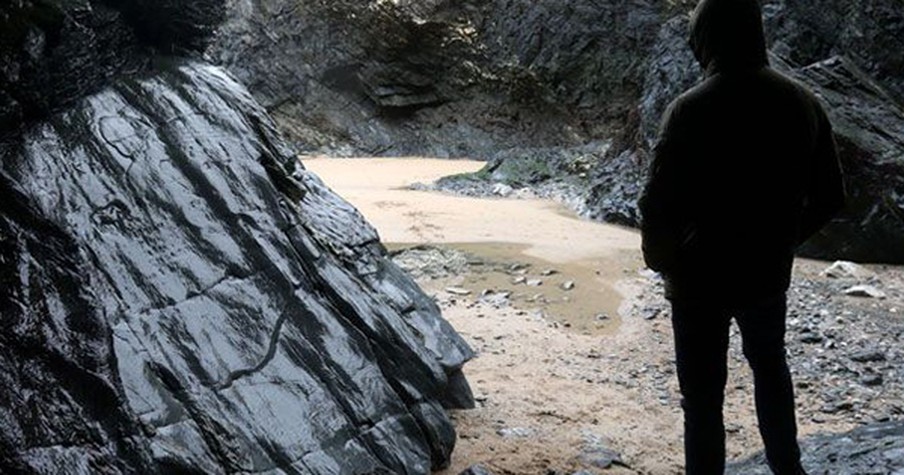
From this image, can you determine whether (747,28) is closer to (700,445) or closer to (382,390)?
(700,445)

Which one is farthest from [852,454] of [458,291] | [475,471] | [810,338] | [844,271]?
[844,271]

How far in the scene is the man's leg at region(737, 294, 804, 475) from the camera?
230 cm

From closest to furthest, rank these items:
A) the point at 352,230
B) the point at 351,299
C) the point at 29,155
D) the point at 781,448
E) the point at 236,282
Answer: the point at 781,448, the point at 29,155, the point at 236,282, the point at 351,299, the point at 352,230

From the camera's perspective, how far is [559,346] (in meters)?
5.53

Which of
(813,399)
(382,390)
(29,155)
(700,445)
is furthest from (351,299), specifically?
(813,399)

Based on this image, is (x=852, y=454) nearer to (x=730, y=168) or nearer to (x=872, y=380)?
(x=730, y=168)

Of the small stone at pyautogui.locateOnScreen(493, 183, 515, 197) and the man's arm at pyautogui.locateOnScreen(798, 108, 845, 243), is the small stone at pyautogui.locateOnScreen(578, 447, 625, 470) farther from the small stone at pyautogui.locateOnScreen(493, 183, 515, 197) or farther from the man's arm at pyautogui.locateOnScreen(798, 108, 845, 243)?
the small stone at pyautogui.locateOnScreen(493, 183, 515, 197)

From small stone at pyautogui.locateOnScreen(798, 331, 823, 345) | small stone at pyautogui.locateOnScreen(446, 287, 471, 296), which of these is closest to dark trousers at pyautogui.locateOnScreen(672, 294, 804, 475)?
small stone at pyautogui.locateOnScreen(798, 331, 823, 345)

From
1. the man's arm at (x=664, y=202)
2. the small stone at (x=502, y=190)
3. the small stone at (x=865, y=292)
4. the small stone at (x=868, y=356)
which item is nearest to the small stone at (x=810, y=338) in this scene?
the small stone at (x=868, y=356)

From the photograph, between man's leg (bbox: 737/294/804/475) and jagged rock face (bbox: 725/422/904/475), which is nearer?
man's leg (bbox: 737/294/804/475)

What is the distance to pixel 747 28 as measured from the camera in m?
2.19

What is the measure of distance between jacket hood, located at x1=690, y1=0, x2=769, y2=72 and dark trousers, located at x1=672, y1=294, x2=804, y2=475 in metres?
0.62

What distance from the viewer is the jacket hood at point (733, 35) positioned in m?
2.19

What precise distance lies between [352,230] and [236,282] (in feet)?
3.50
